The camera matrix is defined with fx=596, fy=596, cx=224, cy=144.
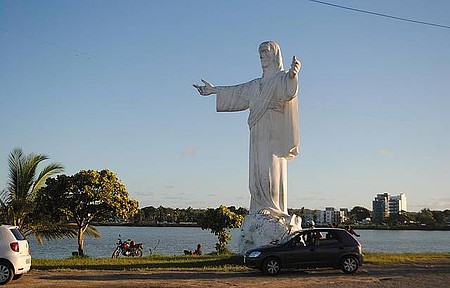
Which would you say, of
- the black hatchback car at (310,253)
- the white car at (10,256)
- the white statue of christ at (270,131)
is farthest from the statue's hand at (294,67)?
the white car at (10,256)

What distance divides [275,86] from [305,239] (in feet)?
22.4

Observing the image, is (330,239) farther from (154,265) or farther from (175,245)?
(175,245)

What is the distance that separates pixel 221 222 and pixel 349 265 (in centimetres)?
1271

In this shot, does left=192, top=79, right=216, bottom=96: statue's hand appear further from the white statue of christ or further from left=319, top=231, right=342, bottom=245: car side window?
left=319, top=231, right=342, bottom=245: car side window

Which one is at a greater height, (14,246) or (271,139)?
(271,139)

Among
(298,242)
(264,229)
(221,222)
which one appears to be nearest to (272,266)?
(298,242)

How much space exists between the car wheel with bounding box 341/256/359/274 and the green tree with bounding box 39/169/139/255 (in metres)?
14.1

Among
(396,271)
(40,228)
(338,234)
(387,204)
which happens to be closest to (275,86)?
(338,234)

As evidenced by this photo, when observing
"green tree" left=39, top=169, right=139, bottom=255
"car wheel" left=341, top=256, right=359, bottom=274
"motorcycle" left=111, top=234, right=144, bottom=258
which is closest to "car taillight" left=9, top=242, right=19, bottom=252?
"car wheel" left=341, top=256, right=359, bottom=274

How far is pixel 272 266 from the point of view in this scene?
18.6 meters

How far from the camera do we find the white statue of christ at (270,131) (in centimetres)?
2311

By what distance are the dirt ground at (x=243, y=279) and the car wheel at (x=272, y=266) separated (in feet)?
0.97

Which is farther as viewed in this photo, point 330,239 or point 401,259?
point 401,259

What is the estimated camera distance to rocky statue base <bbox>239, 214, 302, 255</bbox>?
21797mm
